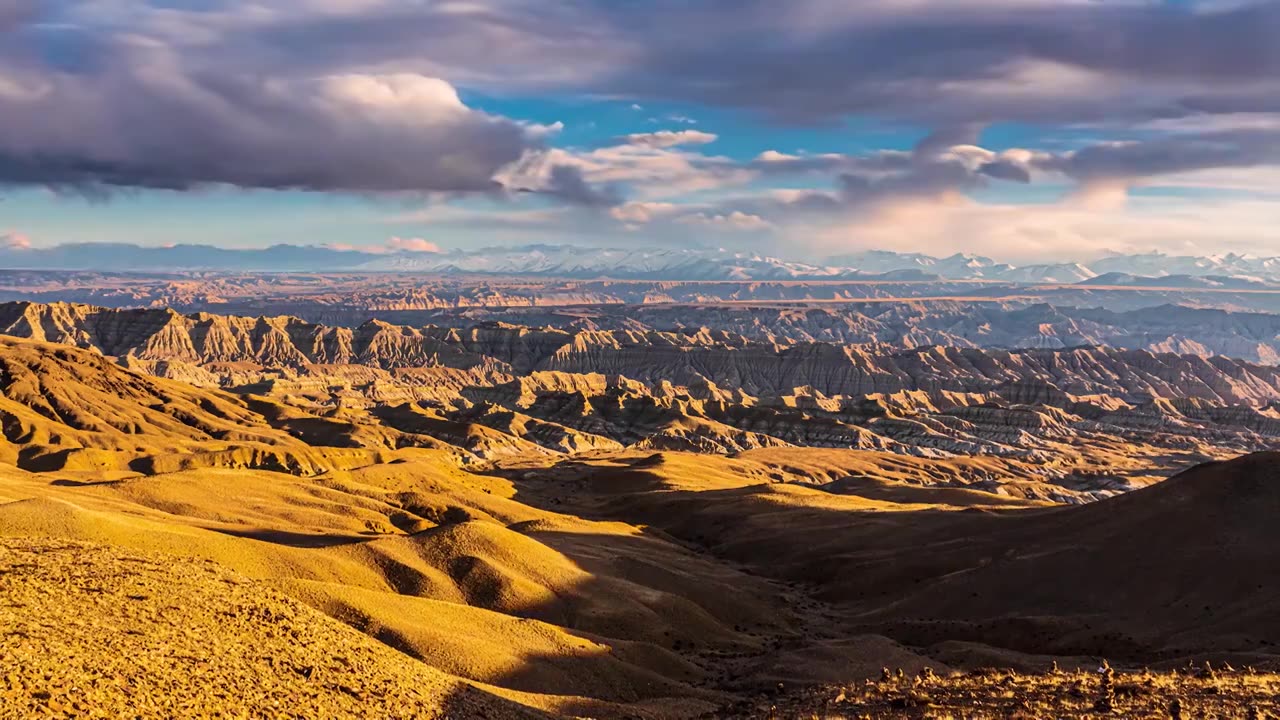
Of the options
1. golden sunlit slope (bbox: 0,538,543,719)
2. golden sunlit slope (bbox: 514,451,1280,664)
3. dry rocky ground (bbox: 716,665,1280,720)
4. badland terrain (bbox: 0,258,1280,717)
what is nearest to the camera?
golden sunlit slope (bbox: 0,538,543,719)

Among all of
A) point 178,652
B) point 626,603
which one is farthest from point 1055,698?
point 626,603

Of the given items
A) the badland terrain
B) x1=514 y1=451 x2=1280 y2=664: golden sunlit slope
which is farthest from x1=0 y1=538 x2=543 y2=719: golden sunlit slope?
x1=514 y1=451 x2=1280 y2=664: golden sunlit slope

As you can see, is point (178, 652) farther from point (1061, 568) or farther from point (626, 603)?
point (1061, 568)

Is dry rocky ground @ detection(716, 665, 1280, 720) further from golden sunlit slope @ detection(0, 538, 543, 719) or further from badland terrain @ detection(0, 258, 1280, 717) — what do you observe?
golden sunlit slope @ detection(0, 538, 543, 719)

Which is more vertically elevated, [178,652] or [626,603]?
[178,652]

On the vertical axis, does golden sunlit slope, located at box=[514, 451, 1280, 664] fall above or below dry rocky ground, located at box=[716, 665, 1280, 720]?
below

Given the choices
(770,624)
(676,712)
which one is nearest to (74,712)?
(676,712)

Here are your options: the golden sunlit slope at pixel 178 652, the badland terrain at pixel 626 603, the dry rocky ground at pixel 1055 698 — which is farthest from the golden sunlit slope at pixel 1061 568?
the golden sunlit slope at pixel 178 652

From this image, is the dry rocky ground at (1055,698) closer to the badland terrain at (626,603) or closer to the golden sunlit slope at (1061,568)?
the badland terrain at (626,603)

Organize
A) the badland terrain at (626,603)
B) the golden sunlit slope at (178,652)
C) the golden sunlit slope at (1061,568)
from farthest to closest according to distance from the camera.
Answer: the golden sunlit slope at (1061,568) → the badland terrain at (626,603) → the golden sunlit slope at (178,652)

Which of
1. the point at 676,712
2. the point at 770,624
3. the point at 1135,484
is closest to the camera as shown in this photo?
the point at 676,712

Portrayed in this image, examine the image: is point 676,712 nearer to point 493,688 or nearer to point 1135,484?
point 493,688
